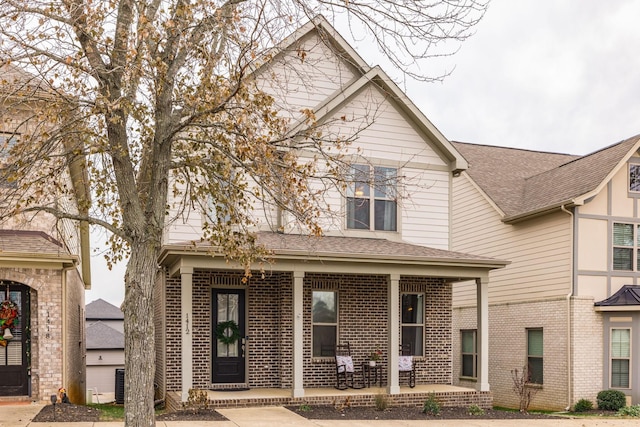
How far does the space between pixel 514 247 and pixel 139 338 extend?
1482cm

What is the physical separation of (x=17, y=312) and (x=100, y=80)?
7.97 m

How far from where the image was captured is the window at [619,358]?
1753 centimetres

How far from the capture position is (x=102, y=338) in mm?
39562

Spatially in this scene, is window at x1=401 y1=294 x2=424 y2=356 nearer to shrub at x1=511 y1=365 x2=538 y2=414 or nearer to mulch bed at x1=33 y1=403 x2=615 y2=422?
mulch bed at x1=33 y1=403 x2=615 y2=422

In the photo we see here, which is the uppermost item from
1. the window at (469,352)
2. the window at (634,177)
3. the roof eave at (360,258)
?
the window at (634,177)

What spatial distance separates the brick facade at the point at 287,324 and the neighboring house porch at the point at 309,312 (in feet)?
0.08

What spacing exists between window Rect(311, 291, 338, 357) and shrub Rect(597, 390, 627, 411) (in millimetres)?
7334

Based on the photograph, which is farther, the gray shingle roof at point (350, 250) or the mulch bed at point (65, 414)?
the gray shingle roof at point (350, 250)

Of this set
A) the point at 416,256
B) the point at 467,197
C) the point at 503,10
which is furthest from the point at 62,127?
the point at 467,197

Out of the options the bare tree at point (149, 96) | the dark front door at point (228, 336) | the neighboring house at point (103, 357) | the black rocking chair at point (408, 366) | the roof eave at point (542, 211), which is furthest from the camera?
the neighboring house at point (103, 357)

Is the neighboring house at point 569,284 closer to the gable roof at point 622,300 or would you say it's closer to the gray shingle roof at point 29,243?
the gable roof at point 622,300

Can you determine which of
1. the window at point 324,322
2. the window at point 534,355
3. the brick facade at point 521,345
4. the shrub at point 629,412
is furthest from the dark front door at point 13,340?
the shrub at point 629,412

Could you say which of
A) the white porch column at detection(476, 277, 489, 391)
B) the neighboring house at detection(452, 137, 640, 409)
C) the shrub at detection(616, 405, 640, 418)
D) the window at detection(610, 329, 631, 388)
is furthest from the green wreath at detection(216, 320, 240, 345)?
the window at detection(610, 329, 631, 388)

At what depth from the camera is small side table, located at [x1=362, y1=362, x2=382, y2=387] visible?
1498 centimetres
